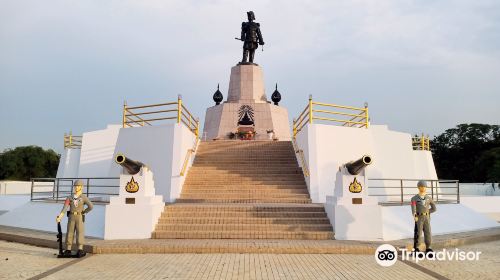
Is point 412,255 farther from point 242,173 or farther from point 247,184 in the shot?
point 242,173

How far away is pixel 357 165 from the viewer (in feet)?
30.1

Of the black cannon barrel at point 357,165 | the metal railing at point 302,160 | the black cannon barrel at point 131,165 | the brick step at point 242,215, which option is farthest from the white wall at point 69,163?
the black cannon barrel at point 357,165

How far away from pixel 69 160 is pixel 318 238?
676 inches

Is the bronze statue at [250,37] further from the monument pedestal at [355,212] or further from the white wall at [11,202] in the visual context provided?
the monument pedestal at [355,212]

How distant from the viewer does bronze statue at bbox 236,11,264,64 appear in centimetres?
2753

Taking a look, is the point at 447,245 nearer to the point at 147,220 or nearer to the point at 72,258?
the point at 147,220

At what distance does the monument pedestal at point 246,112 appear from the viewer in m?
24.9

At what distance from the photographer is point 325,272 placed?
6520 millimetres

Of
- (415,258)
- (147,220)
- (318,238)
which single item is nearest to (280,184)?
(318,238)

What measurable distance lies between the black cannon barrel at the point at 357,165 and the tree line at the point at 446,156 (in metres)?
35.9

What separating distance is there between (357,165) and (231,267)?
4002 mm

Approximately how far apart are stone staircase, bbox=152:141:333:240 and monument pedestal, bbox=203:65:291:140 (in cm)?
783

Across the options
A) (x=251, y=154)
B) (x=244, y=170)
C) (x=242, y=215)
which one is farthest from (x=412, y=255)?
(x=251, y=154)

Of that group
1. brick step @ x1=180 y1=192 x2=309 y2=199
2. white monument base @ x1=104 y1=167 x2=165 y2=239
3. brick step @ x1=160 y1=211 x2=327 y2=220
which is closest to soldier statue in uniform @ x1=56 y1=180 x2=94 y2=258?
white monument base @ x1=104 y1=167 x2=165 y2=239
